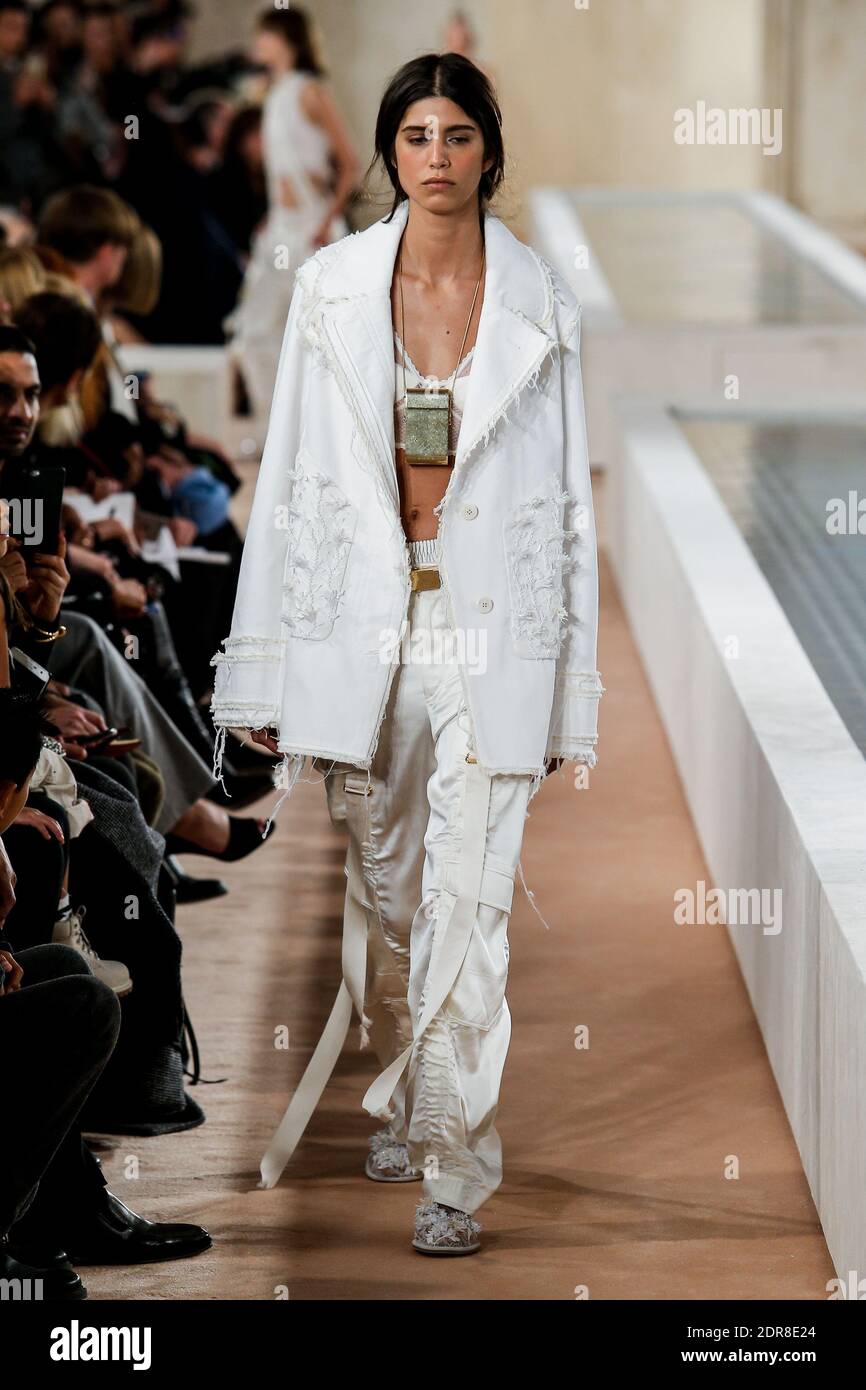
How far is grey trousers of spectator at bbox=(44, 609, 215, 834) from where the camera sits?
4.85 m

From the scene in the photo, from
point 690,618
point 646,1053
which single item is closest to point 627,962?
point 646,1053

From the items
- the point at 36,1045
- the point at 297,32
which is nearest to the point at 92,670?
the point at 36,1045

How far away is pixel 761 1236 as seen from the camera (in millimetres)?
3816

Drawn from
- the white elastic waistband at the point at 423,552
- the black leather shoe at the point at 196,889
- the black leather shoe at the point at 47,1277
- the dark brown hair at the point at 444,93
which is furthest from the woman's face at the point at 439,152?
the black leather shoe at the point at 196,889

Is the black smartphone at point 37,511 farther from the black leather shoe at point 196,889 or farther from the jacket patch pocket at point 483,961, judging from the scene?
the black leather shoe at point 196,889

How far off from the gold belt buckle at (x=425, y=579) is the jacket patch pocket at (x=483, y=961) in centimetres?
42

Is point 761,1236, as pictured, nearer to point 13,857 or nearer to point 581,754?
point 581,754

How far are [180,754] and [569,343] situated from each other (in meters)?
1.68

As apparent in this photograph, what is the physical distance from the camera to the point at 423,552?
3688 millimetres

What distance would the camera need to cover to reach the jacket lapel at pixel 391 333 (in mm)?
→ 3625

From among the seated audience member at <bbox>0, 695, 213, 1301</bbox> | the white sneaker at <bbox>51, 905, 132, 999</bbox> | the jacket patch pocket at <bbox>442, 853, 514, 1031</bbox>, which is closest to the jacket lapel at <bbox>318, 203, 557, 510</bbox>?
the jacket patch pocket at <bbox>442, 853, 514, 1031</bbox>

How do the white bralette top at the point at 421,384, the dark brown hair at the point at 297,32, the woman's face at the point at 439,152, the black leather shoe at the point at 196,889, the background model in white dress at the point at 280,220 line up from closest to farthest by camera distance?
the woman's face at the point at 439,152 < the white bralette top at the point at 421,384 < the black leather shoe at the point at 196,889 < the dark brown hair at the point at 297,32 < the background model in white dress at the point at 280,220

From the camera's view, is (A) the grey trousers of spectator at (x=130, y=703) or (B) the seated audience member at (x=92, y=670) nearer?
(B) the seated audience member at (x=92, y=670)

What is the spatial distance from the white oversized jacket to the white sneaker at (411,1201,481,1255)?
686 mm
